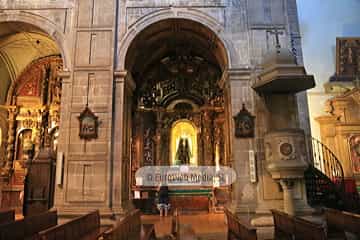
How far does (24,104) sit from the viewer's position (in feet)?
41.0

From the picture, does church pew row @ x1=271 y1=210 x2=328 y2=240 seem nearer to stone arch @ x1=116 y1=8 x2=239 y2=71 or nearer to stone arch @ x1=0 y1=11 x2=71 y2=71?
stone arch @ x1=116 y1=8 x2=239 y2=71

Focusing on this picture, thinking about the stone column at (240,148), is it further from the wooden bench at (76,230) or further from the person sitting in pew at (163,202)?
the wooden bench at (76,230)

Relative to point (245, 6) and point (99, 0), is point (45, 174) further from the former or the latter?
point (245, 6)

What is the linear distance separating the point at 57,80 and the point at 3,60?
216 cm

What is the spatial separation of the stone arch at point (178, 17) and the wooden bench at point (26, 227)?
4.74 m

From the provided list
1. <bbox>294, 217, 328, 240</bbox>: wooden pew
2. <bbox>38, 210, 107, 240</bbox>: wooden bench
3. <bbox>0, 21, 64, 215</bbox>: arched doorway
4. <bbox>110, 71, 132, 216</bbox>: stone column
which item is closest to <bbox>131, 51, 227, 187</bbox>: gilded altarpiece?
<bbox>0, 21, 64, 215</bbox>: arched doorway

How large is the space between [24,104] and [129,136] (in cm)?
606

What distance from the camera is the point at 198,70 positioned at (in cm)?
1289

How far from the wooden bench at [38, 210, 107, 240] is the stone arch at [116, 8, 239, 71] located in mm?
4643

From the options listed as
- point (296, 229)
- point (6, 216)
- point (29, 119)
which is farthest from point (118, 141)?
point (29, 119)

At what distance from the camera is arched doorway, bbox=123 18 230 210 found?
39.9 feet

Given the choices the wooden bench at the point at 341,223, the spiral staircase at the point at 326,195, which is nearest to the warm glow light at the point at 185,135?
the spiral staircase at the point at 326,195

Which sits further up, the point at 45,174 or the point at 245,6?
the point at 245,6

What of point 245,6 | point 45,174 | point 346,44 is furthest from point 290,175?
point 346,44
